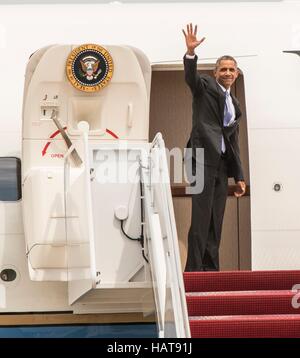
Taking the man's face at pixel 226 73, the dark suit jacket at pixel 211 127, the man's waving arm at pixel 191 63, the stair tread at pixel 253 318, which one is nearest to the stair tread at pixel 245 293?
the stair tread at pixel 253 318

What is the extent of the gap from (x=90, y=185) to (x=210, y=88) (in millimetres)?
1155

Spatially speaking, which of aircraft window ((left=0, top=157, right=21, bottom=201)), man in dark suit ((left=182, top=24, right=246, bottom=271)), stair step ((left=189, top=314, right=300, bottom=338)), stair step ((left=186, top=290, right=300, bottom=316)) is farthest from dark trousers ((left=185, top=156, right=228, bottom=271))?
aircraft window ((left=0, top=157, right=21, bottom=201))

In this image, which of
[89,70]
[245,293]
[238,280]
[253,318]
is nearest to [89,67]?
[89,70]

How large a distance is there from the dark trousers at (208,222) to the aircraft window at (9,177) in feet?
4.84

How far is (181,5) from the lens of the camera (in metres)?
7.84

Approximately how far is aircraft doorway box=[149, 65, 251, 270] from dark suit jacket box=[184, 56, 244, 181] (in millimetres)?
804

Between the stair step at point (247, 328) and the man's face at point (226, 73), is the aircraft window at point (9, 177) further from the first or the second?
the stair step at point (247, 328)

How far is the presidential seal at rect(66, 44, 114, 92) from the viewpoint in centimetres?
729

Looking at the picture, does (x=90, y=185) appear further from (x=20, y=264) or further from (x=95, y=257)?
(x=20, y=264)

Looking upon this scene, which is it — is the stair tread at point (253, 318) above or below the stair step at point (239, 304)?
below

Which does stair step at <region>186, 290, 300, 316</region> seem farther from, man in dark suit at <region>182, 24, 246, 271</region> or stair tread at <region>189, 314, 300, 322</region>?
man in dark suit at <region>182, 24, 246, 271</region>

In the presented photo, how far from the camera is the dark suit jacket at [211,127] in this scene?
7008mm

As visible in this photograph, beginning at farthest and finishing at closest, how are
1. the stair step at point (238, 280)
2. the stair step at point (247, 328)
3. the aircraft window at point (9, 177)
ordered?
the aircraft window at point (9, 177) < the stair step at point (238, 280) < the stair step at point (247, 328)

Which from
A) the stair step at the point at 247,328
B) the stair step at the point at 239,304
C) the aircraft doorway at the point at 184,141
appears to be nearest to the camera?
the stair step at the point at 247,328
